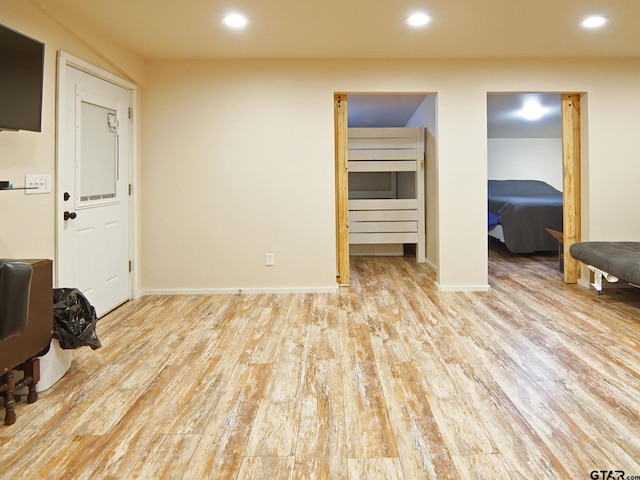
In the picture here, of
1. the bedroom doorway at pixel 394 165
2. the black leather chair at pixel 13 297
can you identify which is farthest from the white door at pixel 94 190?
the bedroom doorway at pixel 394 165

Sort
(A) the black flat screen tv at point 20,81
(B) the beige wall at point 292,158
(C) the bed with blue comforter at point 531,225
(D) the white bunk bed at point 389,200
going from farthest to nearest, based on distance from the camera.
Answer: (C) the bed with blue comforter at point 531,225, (D) the white bunk bed at point 389,200, (B) the beige wall at point 292,158, (A) the black flat screen tv at point 20,81

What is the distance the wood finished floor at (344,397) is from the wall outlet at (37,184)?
99 cm

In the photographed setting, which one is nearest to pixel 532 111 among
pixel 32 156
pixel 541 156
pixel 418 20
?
pixel 541 156

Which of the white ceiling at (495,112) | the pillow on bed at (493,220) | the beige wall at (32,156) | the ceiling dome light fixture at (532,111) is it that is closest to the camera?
the beige wall at (32,156)

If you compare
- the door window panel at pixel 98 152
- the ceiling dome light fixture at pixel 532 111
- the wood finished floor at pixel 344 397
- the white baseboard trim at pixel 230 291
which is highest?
the ceiling dome light fixture at pixel 532 111

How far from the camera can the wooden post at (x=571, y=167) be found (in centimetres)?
456

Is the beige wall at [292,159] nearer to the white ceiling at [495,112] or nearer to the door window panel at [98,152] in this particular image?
the door window panel at [98,152]

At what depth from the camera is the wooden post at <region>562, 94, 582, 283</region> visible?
15.0ft

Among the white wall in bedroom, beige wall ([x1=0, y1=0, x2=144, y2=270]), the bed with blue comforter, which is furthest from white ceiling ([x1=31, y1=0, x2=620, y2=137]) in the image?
the white wall in bedroom

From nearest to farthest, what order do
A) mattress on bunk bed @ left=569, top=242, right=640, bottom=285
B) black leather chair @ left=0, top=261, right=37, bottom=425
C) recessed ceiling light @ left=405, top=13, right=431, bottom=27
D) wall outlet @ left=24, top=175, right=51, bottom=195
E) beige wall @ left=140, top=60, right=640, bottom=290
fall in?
black leather chair @ left=0, top=261, right=37, bottom=425 → wall outlet @ left=24, top=175, right=51, bottom=195 → recessed ceiling light @ left=405, top=13, right=431, bottom=27 → mattress on bunk bed @ left=569, top=242, right=640, bottom=285 → beige wall @ left=140, top=60, right=640, bottom=290

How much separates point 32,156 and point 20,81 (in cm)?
→ 53

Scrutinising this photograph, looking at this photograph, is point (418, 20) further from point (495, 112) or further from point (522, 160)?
point (522, 160)

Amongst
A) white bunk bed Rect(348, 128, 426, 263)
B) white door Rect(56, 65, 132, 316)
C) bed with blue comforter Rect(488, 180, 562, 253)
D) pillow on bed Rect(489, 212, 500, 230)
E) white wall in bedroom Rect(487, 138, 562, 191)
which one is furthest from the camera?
white wall in bedroom Rect(487, 138, 562, 191)

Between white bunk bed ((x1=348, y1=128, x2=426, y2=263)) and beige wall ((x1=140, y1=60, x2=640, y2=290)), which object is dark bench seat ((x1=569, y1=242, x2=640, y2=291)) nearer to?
beige wall ((x1=140, y1=60, x2=640, y2=290))
